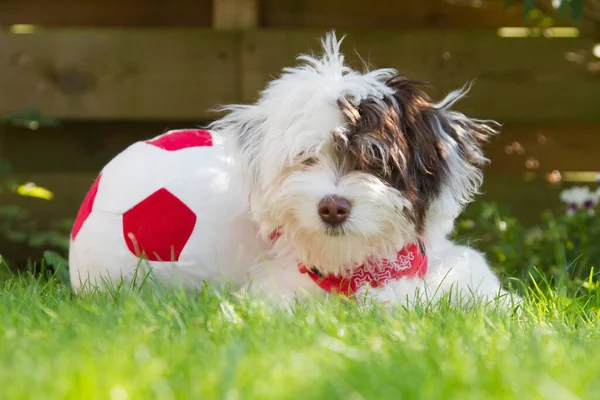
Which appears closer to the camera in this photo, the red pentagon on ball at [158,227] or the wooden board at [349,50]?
the red pentagon on ball at [158,227]

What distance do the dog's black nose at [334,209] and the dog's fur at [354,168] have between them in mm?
22

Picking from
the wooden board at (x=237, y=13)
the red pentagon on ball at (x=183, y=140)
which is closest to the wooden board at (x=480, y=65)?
the wooden board at (x=237, y=13)

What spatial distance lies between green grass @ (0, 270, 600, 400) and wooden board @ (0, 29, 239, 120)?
243cm

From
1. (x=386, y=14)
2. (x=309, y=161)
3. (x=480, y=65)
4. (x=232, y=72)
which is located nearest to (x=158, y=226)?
(x=309, y=161)

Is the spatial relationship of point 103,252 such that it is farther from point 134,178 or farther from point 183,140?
point 183,140

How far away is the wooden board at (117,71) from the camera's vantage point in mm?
5246

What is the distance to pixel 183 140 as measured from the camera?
3635 millimetres

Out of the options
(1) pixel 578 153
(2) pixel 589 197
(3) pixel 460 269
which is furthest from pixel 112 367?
(1) pixel 578 153

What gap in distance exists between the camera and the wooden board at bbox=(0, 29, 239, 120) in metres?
5.25

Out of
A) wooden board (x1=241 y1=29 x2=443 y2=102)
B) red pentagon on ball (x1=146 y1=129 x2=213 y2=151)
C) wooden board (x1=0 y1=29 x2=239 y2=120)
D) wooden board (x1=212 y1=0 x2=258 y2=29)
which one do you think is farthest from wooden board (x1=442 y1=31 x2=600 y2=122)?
red pentagon on ball (x1=146 y1=129 x2=213 y2=151)

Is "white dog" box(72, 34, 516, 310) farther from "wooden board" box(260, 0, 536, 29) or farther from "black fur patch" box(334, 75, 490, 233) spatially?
"wooden board" box(260, 0, 536, 29)

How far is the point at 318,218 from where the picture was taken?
2811 mm

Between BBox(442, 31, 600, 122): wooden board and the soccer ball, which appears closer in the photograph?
the soccer ball

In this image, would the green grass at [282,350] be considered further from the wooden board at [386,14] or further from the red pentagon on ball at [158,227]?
the wooden board at [386,14]
